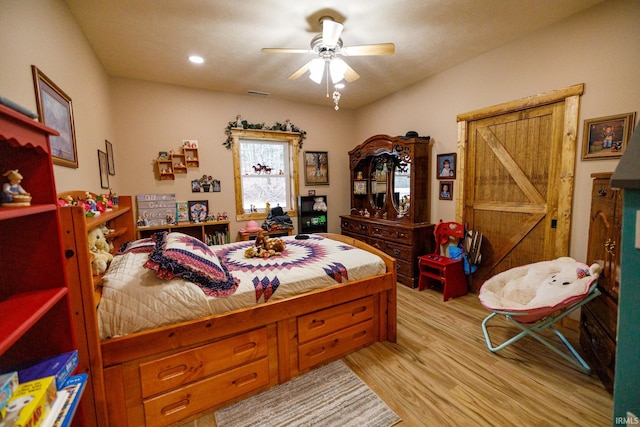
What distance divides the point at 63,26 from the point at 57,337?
2.24 m

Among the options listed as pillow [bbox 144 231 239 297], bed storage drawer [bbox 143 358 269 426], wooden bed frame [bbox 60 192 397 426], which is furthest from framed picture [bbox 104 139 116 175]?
bed storage drawer [bbox 143 358 269 426]

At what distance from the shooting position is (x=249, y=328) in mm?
1684

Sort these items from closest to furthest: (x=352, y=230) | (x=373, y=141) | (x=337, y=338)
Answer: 1. (x=337, y=338)
2. (x=373, y=141)
3. (x=352, y=230)

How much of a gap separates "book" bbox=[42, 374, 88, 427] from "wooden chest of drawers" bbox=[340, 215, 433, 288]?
10.7ft

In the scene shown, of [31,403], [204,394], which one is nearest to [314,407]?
[204,394]

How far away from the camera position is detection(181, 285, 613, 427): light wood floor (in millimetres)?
1523

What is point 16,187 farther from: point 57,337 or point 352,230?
point 352,230

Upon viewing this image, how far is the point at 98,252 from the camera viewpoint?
5.92 ft

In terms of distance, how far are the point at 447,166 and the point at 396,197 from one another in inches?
32.8

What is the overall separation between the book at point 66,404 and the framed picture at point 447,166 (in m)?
3.74

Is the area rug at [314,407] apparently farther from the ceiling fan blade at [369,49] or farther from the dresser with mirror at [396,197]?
the ceiling fan blade at [369,49]

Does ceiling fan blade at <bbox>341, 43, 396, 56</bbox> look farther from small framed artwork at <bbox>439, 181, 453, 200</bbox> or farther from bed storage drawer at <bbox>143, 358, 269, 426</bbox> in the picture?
bed storage drawer at <bbox>143, 358, 269, 426</bbox>

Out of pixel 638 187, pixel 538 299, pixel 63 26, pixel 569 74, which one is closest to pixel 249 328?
pixel 638 187

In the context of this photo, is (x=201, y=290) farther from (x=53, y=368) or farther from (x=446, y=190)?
(x=446, y=190)
